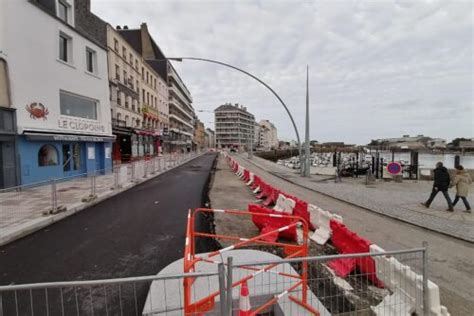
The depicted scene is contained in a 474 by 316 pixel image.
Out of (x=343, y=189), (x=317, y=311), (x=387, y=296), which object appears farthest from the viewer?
(x=343, y=189)

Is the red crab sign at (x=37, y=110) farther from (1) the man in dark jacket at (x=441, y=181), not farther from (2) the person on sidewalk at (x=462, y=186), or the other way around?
(2) the person on sidewalk at (x=462, y=186)

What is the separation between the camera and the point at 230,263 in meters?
2.41

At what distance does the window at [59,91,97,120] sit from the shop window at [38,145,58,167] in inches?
94.3

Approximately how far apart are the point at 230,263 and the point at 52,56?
17.0 m

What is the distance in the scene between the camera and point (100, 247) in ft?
18.2

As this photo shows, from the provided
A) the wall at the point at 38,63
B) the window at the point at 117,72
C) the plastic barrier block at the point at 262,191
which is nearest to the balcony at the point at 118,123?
the window at the point at 117,72

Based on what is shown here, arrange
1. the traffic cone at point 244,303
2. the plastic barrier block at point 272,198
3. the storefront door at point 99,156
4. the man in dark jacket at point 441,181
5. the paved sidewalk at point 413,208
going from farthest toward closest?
1. the storefront door at point 99,156
2. the plastic barrier block at point 272,198
3. the man in dark jacket at point 441,181
4. the paved sidewalk at point 413,208
5. the traffic cone at point 244,303

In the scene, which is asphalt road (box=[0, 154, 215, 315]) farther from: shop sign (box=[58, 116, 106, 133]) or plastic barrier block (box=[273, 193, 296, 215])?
shop sign (box=[58, 116, 106, 133])

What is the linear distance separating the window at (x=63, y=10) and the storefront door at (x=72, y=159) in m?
7.92

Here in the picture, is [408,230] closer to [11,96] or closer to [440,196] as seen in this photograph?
[440,196]

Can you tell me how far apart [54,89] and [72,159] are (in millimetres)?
4385

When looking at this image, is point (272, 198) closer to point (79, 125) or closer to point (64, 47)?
point (79, 125)

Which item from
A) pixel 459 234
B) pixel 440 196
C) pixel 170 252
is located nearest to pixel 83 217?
pixel 170 252

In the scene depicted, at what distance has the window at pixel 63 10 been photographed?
1561 cm
